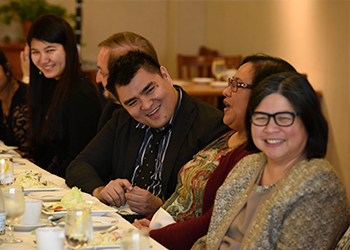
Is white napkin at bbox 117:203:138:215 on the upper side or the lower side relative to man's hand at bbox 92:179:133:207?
lower

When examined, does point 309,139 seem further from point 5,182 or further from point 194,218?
point 5,182

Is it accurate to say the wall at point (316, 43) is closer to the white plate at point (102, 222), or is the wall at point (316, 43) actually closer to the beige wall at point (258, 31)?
the beige wall at point (258, 31)

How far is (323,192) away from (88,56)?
23.4 feet

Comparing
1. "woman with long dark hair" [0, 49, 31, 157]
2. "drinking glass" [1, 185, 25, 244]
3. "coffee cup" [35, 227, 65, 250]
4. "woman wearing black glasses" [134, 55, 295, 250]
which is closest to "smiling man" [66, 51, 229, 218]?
"woman wearing black glasses" [134, 55, 295, 250]

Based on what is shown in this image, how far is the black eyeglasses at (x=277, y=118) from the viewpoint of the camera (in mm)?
1342

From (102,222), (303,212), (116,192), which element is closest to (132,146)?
(116,192)

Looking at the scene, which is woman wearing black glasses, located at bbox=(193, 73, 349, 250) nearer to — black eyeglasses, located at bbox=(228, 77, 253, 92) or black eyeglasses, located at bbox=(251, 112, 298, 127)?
black eyeglasses, located at bbox=(251, 112, 298, 127)

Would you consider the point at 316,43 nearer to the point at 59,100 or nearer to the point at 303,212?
the point at 59,100

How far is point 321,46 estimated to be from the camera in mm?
4559

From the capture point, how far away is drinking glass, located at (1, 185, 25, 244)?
4.52ft

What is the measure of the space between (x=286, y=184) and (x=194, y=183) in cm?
65

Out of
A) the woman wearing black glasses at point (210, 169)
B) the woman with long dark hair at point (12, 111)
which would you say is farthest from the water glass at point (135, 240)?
the woman with long dark hair at point (12, 111)

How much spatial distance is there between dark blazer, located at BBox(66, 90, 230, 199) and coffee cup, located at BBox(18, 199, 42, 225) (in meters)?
0.75

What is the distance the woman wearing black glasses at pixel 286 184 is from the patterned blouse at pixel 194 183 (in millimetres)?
347
